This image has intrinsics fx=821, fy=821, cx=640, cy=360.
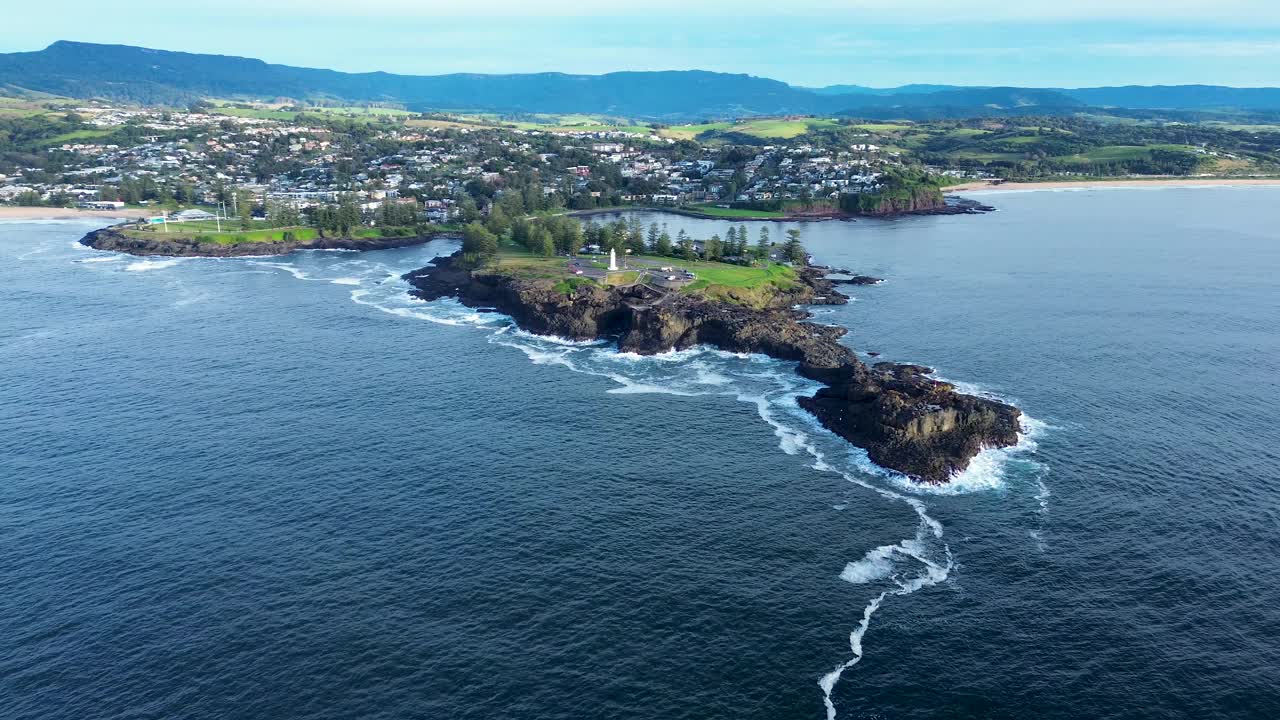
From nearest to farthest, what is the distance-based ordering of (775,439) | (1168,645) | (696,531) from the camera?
1. (1168,645)
2. (696,531)
3. (775,439)

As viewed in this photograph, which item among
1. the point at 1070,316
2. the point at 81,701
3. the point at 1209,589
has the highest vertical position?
the point at 1070,316

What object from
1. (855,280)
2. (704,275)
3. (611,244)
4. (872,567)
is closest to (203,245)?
(611,244)

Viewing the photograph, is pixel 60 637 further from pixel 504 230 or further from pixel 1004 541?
pixel 504 230

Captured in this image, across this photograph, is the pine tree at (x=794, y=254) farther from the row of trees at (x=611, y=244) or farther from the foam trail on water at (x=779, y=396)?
the foam trail on water at (x=779, y=396)

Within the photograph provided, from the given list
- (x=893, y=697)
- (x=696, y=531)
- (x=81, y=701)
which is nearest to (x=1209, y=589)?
(x=893, y=697)

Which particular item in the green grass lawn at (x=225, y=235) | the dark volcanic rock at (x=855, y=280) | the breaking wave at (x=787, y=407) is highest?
the green grass lawn at (x=225, y=235)

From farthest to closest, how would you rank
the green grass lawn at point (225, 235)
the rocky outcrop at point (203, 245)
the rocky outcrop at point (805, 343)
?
the green grass lawn at point (225, 235)
the rocky outcrop at point (203, 245)
the rocky outcrop at point (805, 343)

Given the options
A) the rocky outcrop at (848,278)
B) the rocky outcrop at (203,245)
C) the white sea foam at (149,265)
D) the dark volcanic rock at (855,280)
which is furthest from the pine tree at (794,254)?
the white sea foam at (149,265)
